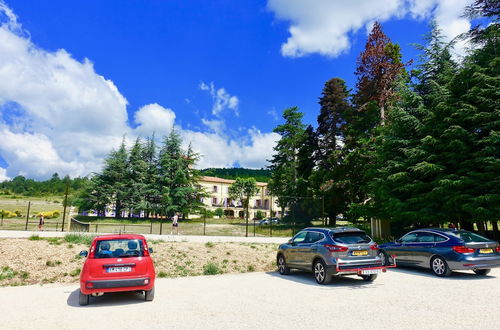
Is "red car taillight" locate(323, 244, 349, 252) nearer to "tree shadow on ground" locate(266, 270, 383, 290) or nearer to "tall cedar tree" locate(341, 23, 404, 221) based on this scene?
"tree shadow on ground" locate(266, 270, 383, 290)

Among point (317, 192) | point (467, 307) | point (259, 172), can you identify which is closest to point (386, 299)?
point (467, 307)

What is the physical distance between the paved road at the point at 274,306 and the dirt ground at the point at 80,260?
1.18 m

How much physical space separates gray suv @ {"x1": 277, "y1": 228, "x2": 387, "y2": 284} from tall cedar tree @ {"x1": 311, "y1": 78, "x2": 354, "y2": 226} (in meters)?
20.5

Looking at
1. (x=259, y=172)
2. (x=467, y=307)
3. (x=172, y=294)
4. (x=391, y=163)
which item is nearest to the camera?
(x=467, y=307)

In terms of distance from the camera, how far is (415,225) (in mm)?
22750

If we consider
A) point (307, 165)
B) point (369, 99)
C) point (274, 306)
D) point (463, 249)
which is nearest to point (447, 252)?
point (463, 249)

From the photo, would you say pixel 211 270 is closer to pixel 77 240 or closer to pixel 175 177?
pixel 77 240

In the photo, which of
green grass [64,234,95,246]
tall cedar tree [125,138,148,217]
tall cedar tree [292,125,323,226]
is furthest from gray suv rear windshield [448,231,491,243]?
tall cedar tree [125,138,148,217]

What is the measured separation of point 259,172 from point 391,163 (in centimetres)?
12350

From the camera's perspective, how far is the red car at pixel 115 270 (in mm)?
6996

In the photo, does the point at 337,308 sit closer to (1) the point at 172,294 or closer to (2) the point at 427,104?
(1) the point at 172,294

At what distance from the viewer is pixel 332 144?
35.9 m

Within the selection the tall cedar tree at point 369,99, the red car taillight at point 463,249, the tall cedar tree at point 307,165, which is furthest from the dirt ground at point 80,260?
the tall cedar tree at point 307,165

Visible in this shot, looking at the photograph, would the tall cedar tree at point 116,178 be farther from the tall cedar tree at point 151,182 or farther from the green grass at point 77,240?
the green grass at point 77,240
